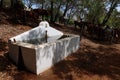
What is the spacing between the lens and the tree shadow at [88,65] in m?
5.83

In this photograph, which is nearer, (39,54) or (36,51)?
(36,51)

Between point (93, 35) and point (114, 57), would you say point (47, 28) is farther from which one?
point (93, 35)

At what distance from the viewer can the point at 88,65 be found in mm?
6621

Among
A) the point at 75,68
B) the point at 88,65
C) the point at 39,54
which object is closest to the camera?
the point at 39,54

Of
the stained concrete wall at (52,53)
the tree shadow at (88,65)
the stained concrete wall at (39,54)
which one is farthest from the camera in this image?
the tree shadow at (88,65)

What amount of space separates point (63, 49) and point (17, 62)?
73.4 inches

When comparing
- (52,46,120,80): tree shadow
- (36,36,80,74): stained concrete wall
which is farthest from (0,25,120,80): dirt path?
(36,36,80,74): stained concrete wall

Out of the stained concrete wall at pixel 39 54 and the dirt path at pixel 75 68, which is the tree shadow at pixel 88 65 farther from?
the stained concrete wall at pixel 39 54

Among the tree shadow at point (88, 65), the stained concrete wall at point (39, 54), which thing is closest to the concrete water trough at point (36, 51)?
the stained concrete wall at point (39, 54)

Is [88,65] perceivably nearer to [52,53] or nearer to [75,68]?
[75,68]

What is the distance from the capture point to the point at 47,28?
819 centimetres

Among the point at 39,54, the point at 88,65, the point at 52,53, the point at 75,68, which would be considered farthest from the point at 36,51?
the point at 88,65

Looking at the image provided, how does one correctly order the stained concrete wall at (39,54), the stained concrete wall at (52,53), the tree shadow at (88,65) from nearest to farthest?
the stained concrete wall at (39,54) → the stained concrete wall at (52,53) → the tree shadow at (88,65)

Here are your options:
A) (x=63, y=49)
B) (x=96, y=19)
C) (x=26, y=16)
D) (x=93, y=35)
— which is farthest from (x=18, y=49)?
(x=96, y=19)
